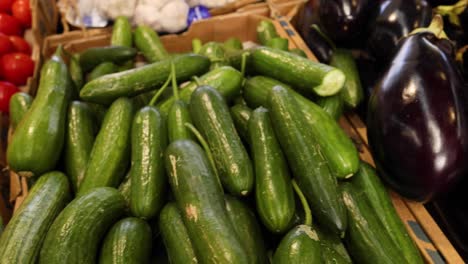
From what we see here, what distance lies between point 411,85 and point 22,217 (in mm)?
1027

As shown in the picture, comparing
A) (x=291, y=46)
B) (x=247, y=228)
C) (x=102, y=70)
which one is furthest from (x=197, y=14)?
(x=247, y=228)

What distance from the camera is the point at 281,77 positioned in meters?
1.33

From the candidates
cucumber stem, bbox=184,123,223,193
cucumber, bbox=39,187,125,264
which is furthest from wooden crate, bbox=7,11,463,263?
cucumber stem, bbox=184,123,223,193

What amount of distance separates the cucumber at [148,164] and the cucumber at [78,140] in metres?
0.19

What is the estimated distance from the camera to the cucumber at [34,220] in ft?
2.88

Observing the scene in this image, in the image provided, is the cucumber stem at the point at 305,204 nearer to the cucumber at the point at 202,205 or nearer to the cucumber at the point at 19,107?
the cucumber at the point at 202,205

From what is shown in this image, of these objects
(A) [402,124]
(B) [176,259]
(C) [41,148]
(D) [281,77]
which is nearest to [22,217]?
(C) [41,148]

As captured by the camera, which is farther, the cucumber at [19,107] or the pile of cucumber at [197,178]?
the cucumber at [19,107]

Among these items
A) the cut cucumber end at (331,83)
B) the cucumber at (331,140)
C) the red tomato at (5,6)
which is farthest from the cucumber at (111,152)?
the red tomato at (5,6)

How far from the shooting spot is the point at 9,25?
2.05m

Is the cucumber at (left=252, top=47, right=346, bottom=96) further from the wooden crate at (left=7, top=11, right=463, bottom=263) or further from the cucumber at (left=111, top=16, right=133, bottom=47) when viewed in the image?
the cucumber at (left=111, top=16, right=133, bottom=47)

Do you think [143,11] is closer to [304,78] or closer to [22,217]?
[304,78]

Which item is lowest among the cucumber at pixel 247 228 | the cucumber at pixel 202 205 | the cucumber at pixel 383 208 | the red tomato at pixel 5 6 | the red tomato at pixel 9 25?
the cucumber at pixel 383 208

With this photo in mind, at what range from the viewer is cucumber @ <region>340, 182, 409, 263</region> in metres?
0.89
